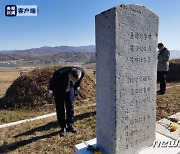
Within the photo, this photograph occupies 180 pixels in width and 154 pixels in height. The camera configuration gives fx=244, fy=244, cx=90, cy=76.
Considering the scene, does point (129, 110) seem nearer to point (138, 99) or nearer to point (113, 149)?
point (138, 99)

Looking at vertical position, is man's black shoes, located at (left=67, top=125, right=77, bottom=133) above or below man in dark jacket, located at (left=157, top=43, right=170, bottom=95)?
below

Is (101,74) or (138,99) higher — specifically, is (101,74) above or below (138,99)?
above

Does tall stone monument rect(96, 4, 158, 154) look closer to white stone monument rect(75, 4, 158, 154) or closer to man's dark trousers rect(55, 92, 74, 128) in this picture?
white stone monument rect(75, 4, 158, 154)

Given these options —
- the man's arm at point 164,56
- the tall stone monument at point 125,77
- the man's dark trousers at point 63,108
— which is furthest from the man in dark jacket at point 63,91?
the man's arm at point 164,56

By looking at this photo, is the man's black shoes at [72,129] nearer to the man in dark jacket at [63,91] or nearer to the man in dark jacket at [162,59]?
the man in dark jacket at [63,91]

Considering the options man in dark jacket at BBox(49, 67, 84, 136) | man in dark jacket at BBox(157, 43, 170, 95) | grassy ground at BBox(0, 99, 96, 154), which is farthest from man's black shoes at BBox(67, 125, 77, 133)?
man in dark jacket at BBox(157, 43, 170, 95)

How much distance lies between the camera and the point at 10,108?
8.53m

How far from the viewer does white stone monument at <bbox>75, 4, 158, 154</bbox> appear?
343cm

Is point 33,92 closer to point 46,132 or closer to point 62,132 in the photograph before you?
point 46,132

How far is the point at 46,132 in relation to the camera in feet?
18.6

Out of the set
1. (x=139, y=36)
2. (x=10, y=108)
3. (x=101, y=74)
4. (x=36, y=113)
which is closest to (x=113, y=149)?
(x=101, y=74)

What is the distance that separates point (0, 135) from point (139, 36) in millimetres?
4012

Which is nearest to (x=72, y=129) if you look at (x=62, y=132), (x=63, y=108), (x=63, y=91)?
(x=62, y=132)

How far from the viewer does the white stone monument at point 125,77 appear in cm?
343
